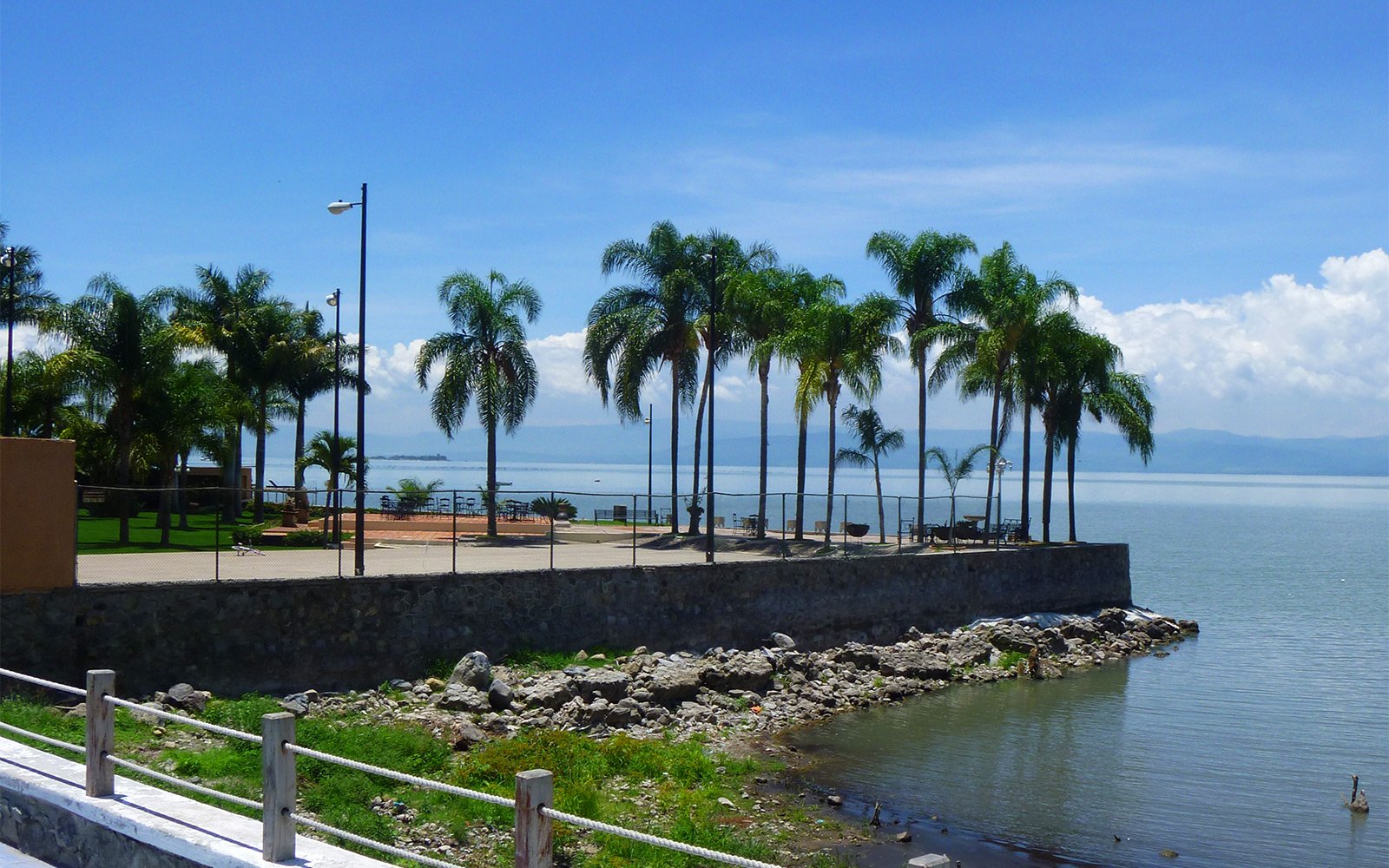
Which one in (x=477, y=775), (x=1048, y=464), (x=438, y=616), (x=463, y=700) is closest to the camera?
(x=477, y=775)

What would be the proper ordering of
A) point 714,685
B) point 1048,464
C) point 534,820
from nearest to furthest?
point 534,820
point 714,685
point 1048,464

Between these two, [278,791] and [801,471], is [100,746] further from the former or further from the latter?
[801,471]

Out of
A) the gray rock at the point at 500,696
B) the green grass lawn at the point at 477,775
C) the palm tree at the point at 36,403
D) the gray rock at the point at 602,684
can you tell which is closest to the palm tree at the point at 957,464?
the gray rock at the point at 602,684

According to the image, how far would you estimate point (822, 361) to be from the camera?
40.7 meters

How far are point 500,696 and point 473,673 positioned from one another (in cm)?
109

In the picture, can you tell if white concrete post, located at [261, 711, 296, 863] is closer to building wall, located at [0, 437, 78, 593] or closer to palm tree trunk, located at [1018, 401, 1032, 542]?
building wall, located at [0, 437, 78, 593]

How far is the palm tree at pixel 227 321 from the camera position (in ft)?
156

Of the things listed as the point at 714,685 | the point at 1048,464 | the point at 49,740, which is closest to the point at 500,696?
the point at 714,685

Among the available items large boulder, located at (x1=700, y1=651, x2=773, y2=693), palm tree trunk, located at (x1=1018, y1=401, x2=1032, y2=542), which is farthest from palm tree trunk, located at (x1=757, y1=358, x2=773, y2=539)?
large boulder, located at (x1=700, y1=651, x2=773, y2=693)

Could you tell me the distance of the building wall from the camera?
56.9 feet

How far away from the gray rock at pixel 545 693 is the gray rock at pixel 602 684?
299 millimetres

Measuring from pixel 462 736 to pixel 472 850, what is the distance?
4758 millimetres

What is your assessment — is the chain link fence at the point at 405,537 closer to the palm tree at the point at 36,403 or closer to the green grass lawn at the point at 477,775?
the palm tree at the point at 36,403

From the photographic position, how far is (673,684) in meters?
23.3
